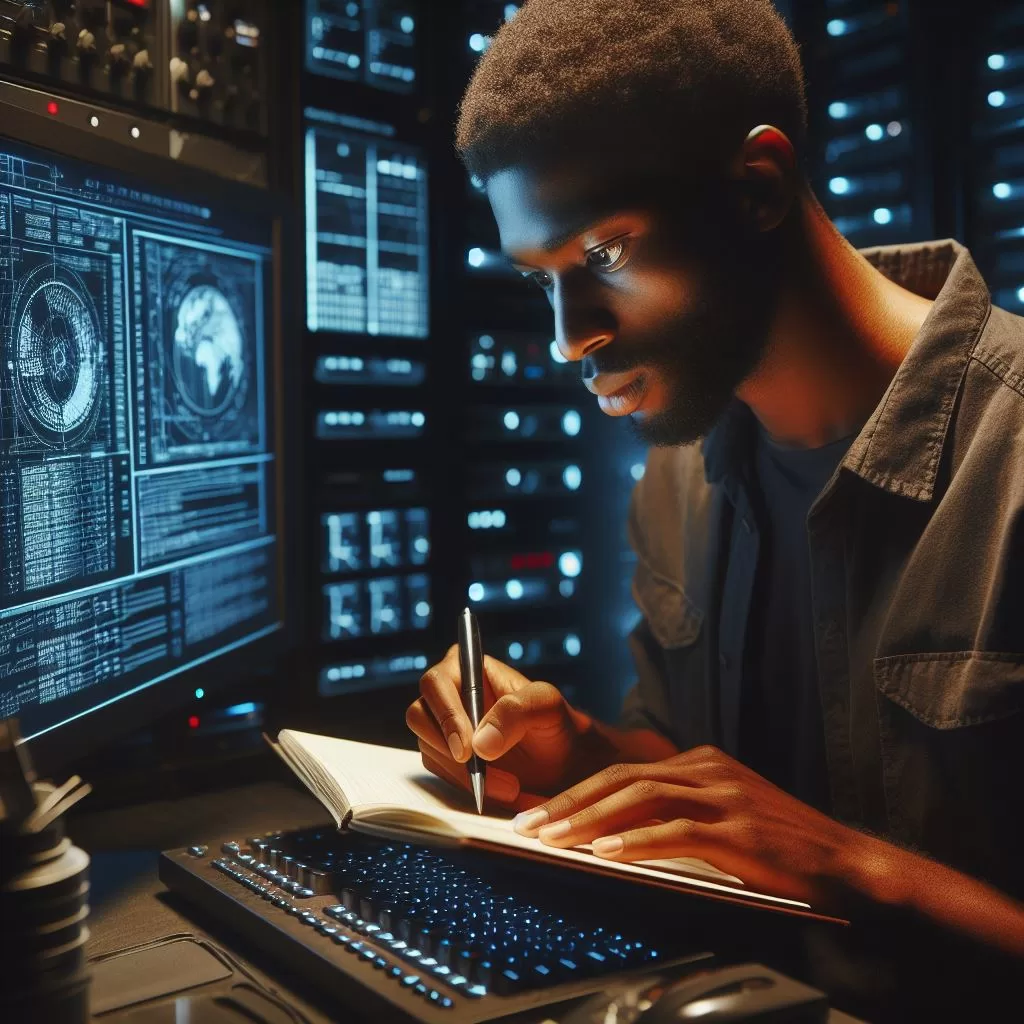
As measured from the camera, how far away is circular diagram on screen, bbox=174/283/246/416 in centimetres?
112

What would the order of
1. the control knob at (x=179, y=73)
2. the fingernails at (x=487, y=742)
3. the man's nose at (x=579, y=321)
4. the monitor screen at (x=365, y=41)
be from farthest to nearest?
1. the monitor screen at (x=365, y=41)
2. the control knob at (x=179, y=73)
3. the man's nose at (x=579, y=321)
4. the fingernails at (x=487, y=742)

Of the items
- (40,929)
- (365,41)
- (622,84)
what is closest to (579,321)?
(622,84)

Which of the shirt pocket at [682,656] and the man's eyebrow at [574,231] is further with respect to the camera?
the shirt pocket at [682,656]

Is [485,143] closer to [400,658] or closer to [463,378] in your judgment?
[463,378]

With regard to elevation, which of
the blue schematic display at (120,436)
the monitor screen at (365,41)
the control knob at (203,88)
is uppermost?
the monitor screen at (365,41)

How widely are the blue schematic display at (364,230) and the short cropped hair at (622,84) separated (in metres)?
0.63

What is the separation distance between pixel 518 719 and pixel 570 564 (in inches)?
41.6

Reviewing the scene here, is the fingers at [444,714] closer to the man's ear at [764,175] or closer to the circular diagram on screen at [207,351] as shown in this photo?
the circular diagram on screen at [207,351]

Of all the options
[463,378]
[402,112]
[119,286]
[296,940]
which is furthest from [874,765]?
[402,112]

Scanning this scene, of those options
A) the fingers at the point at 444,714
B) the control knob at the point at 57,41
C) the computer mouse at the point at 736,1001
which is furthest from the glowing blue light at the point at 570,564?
the computer mouse at the point at 736,1001

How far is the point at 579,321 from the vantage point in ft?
3.34

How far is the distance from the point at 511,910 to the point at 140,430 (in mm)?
576

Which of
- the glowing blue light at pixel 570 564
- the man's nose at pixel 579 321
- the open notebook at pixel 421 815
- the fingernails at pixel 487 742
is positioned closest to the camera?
the open notebook at pixel 421 815

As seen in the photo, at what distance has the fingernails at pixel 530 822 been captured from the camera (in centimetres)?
78
